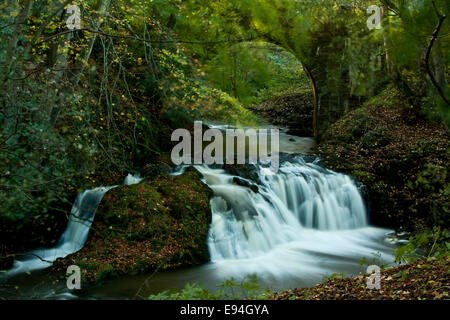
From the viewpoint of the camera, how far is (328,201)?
9688 millimetres

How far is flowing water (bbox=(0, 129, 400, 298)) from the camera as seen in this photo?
244 inches

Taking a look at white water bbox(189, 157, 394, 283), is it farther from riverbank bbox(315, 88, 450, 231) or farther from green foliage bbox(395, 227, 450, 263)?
green foliage bbox(395, 227, 450, 263)

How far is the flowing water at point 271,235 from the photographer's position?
20.4 ft

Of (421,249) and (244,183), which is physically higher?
(244,183)

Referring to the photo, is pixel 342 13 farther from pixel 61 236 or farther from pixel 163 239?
pixel 61 236

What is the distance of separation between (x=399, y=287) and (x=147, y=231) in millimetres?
4693

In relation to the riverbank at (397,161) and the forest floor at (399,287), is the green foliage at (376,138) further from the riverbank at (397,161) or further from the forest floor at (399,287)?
the forest floor at (399,287)

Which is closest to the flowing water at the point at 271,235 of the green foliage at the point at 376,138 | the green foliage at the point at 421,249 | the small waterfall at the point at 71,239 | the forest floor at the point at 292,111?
the small waterfall at the point at 71,239

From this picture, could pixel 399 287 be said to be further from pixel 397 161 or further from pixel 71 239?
pixel 397 161

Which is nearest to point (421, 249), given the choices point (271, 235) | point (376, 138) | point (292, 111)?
point (271, 235)

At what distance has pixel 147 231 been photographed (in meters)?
7.14

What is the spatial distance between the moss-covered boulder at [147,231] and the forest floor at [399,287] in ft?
9.45

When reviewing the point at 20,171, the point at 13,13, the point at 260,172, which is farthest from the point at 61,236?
the point at 260,172

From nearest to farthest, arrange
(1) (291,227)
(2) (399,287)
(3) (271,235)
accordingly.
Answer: (2) (399,287) → (3) (271,235) → (1) (291,227)
